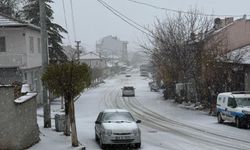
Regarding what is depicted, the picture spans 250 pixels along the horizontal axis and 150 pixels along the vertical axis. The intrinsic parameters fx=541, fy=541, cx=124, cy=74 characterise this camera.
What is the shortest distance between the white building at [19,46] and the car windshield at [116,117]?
22.6 metres

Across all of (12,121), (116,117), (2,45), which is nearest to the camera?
(12,121)

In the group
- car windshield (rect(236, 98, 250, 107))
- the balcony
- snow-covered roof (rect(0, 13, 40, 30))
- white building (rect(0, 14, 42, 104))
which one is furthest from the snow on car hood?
snow-covered roof (rect(0, 13, 40, 30))

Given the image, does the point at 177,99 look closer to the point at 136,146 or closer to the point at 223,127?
the point at 223,127

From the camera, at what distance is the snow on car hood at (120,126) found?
840 inches

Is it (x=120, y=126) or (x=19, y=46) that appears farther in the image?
(x=19, y=46)

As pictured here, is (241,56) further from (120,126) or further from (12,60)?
(120,126)

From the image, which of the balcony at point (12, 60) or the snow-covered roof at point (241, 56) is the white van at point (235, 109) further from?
the balcony at point (12, 60)

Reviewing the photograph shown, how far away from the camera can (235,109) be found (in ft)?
100

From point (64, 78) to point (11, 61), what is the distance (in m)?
25.2

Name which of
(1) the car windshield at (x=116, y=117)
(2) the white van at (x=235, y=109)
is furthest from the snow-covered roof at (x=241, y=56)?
(1) the car windshield at (x=116, y=117)

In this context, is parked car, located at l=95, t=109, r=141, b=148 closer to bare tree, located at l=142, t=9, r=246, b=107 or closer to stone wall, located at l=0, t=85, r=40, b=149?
stone wall, located at l=0, t=85, r=40, b=149

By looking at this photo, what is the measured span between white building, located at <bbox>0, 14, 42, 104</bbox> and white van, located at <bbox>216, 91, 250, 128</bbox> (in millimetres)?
18652

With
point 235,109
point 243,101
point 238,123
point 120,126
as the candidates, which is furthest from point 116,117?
point 243,101

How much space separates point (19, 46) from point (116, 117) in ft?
84.9
